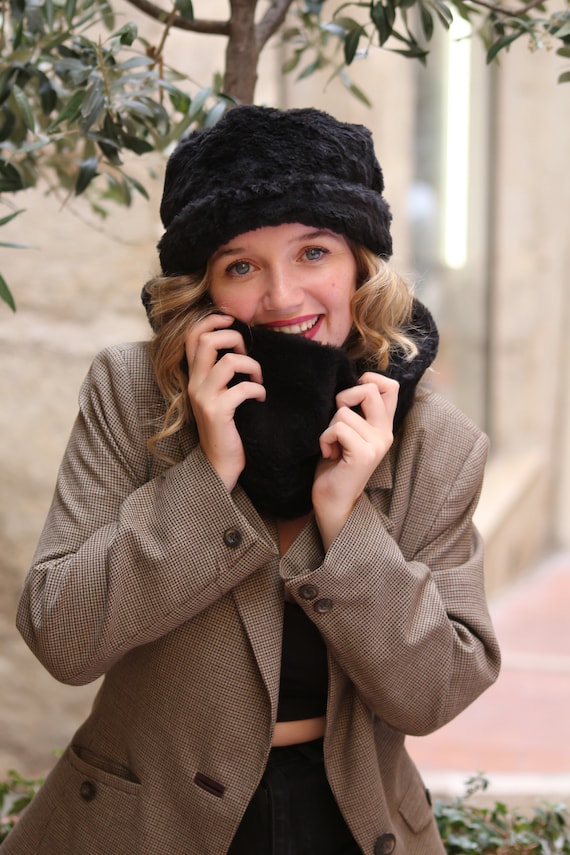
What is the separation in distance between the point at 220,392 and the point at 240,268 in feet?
0.72

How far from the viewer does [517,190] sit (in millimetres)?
6723

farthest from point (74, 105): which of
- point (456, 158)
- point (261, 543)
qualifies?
point (456, 158)

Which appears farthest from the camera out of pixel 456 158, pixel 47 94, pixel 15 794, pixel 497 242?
pixel 456 158

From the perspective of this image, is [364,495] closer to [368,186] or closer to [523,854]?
[368,186]

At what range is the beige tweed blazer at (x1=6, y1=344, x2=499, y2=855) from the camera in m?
1.64

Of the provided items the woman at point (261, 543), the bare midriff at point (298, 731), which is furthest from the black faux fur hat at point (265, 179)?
the bare midriff at point (298, 731)

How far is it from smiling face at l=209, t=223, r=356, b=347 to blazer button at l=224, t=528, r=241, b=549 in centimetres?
34

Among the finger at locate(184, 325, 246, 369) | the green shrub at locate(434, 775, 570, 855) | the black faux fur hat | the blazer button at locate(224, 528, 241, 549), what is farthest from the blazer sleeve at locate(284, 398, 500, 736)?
the green shrub at locate(434, 775, 570, 855)

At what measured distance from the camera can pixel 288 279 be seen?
1721mm

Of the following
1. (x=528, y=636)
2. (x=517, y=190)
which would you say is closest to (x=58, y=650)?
(x=528, y=636)

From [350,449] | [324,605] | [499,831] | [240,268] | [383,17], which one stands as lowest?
[499,831]

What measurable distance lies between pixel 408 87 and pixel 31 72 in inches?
148

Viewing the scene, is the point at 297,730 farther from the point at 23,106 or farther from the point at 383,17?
the point at 383,17

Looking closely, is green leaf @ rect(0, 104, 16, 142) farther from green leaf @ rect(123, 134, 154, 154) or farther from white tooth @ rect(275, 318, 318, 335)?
white tooth @ rect(275, 318, 318, 335)
